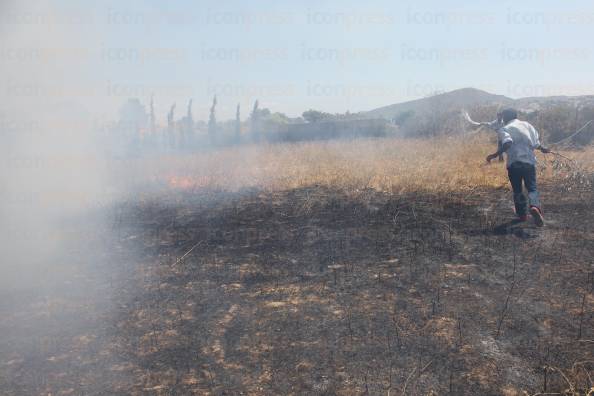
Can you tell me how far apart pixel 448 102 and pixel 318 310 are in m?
23.5

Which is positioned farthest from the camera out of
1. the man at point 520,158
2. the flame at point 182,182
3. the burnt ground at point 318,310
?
the flame at point 182,182

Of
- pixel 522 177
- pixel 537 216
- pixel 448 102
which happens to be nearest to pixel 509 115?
pixel 522 177

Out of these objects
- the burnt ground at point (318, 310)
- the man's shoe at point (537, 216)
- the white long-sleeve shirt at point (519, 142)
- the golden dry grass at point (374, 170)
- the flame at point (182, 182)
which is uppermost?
the white long-sleeve shirt at point (519, 142)

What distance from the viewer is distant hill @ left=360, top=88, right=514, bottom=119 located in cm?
2192

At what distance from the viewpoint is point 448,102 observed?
24.7 metres

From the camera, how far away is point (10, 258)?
5820 mm

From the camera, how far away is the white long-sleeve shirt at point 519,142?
620cm

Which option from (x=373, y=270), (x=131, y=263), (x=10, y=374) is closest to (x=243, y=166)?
(x=131, y=263)

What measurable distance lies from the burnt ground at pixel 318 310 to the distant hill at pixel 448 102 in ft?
52.6

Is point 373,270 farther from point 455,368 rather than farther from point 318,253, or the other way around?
point 455,368

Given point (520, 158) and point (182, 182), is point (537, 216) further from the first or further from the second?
point (182, 182)

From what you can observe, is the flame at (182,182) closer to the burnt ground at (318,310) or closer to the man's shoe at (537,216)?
the burnt ground at (318,310)

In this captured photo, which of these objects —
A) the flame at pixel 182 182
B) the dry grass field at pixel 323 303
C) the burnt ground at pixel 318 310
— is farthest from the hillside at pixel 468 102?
the burnt ground at pixel 318 310

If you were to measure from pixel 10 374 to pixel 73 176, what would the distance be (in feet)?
23.5
